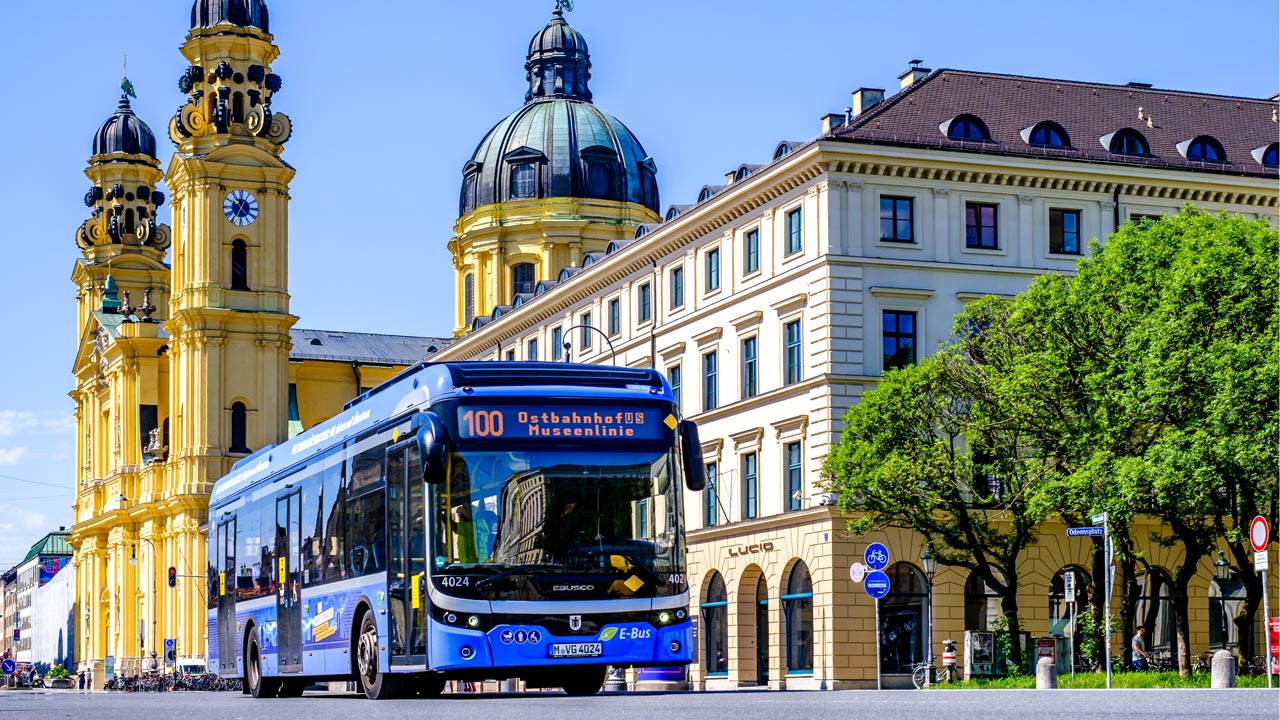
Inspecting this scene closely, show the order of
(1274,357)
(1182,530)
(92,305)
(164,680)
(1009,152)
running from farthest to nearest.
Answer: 1. (92,305)
2. (164,680)
3. (1009,152)
4. (1182,530)
5. (1274,357)

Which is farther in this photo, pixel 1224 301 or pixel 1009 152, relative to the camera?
pixel 1009 152

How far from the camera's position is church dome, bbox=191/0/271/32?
360 ft

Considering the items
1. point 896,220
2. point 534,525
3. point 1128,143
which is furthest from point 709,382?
point 534,525

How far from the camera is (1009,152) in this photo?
55250mm

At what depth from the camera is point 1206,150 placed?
5900 centimetres

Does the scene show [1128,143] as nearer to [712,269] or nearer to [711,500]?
[712,269]

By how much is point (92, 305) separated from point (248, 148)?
104 ft

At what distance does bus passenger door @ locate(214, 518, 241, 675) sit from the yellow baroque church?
224 feet

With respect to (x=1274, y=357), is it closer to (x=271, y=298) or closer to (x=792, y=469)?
(x=792, y=469)

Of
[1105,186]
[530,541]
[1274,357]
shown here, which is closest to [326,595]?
[530,541]

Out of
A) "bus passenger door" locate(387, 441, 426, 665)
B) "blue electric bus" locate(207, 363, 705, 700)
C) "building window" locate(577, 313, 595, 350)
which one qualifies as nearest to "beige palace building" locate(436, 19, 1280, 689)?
"building window" locate(577, 313, 595, 350)

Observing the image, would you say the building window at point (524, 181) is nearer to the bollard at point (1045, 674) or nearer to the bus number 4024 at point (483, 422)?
the bollard at point (1045, 674)

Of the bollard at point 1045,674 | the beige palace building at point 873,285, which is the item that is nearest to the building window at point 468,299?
the beige palace building at point 873,285

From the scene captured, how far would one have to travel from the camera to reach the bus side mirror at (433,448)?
24969mm
